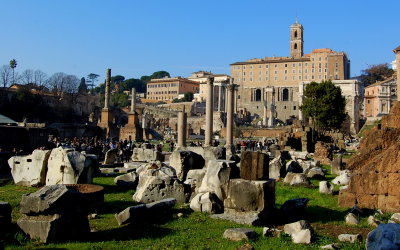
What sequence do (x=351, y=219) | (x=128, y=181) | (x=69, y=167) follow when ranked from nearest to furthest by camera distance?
1. (x=351, y=219)
2. (x=69, y=167)
3. (x=128, y=181)

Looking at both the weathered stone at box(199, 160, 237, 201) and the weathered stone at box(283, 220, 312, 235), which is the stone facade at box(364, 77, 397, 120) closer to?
the weathered stone at box(199, 160, 237, 201)

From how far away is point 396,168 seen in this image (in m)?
8.56

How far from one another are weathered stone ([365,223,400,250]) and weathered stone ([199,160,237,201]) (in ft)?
13.6

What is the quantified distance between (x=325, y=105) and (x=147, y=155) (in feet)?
Result: 98.3

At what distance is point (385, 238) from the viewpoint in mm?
4316

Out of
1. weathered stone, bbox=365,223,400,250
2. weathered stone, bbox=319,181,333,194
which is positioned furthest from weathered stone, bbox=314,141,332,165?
weathered stone, bbox=365,223,400,250

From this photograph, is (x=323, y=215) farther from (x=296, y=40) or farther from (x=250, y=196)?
(x=296, y=40)

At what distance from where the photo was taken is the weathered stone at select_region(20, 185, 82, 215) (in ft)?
19.9

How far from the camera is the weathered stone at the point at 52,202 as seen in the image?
607 centimetres

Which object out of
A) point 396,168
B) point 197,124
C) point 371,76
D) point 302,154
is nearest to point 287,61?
point 371,76

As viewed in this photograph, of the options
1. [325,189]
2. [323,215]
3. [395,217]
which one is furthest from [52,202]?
[325,189]

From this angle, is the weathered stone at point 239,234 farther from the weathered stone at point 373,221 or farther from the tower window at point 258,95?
the tower window at point 258,95

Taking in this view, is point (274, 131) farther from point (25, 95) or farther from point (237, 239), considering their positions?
point (237, 239)

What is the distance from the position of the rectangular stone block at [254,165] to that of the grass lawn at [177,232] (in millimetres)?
1042
